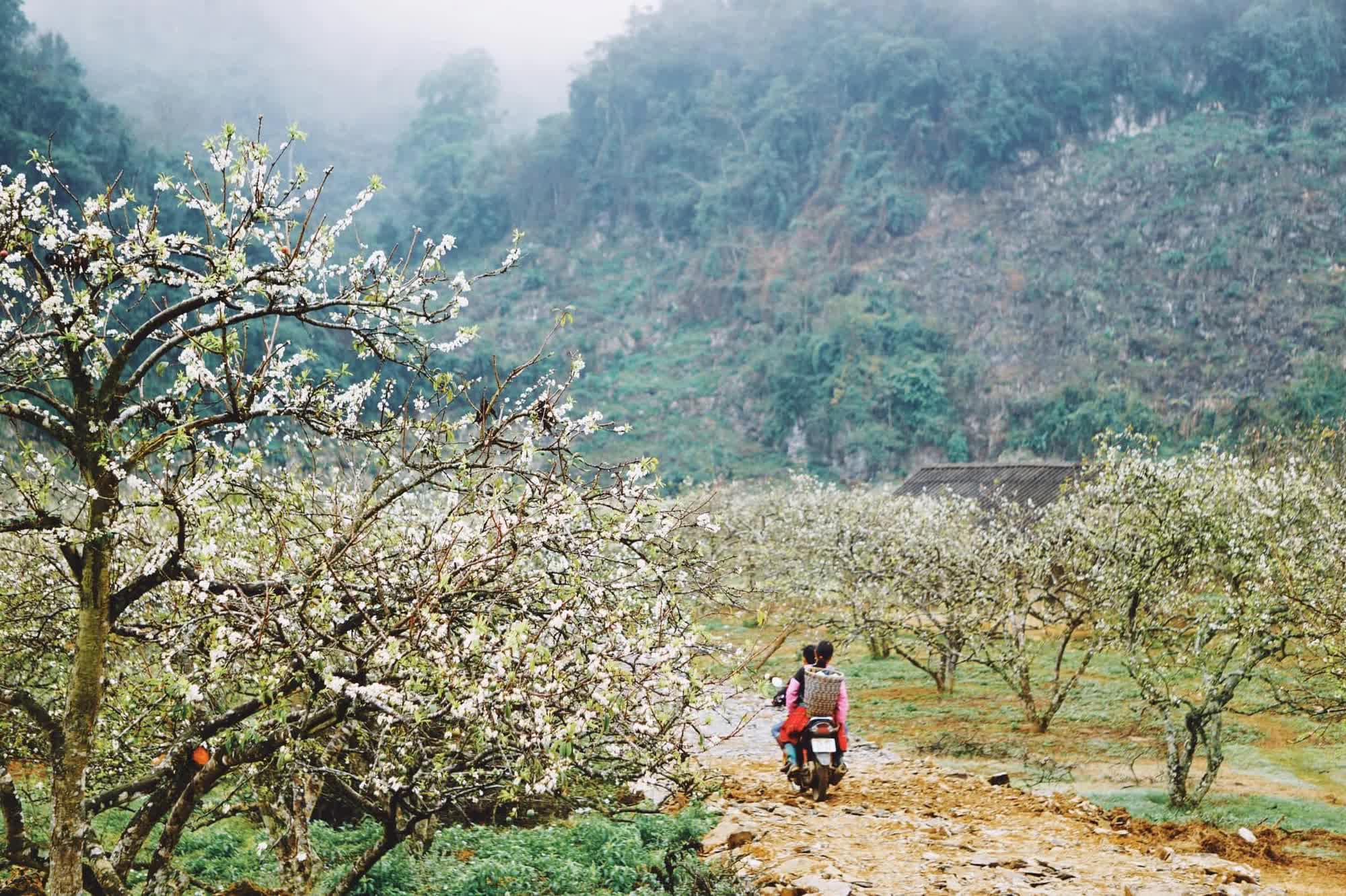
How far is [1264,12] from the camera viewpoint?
4382 inches

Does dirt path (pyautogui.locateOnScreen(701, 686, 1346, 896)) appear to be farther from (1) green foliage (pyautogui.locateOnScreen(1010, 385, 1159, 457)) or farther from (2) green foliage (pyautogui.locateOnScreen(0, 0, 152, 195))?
(2) green foliage (pyautogui.locateOnScreen(0, 0, 152, 195))

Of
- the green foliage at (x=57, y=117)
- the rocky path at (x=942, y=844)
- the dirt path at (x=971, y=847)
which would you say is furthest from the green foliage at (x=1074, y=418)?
the green foliage at (x=57, y=117)

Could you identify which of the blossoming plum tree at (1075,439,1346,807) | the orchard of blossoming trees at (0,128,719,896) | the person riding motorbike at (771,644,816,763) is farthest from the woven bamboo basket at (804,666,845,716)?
the orchard of blossoming trees at (0,128,719,896)

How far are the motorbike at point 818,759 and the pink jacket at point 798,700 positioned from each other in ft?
0.35

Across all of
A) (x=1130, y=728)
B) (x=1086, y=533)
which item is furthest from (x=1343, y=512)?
(x=1130, y=728)

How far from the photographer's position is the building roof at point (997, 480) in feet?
143

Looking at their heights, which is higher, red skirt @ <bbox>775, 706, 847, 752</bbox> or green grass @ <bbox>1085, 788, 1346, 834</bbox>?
red skirt @ <bbox>775, 706, 847, 752</bbox>

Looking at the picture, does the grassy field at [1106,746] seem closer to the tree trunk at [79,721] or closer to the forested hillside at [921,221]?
the tree trunk at [79,721]

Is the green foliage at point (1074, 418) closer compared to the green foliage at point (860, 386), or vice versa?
the green foliage at point (1074, 418)

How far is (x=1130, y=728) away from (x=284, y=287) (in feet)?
64.1

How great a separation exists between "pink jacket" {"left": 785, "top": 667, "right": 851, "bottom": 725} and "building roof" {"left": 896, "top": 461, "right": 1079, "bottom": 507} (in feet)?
91.6

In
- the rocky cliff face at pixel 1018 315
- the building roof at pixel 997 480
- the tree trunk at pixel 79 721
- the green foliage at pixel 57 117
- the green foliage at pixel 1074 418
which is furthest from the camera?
the rocky cliff face at pixel 1018 315

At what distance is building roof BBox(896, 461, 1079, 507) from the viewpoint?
143 ft

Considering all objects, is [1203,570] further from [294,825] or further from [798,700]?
[294,825]
